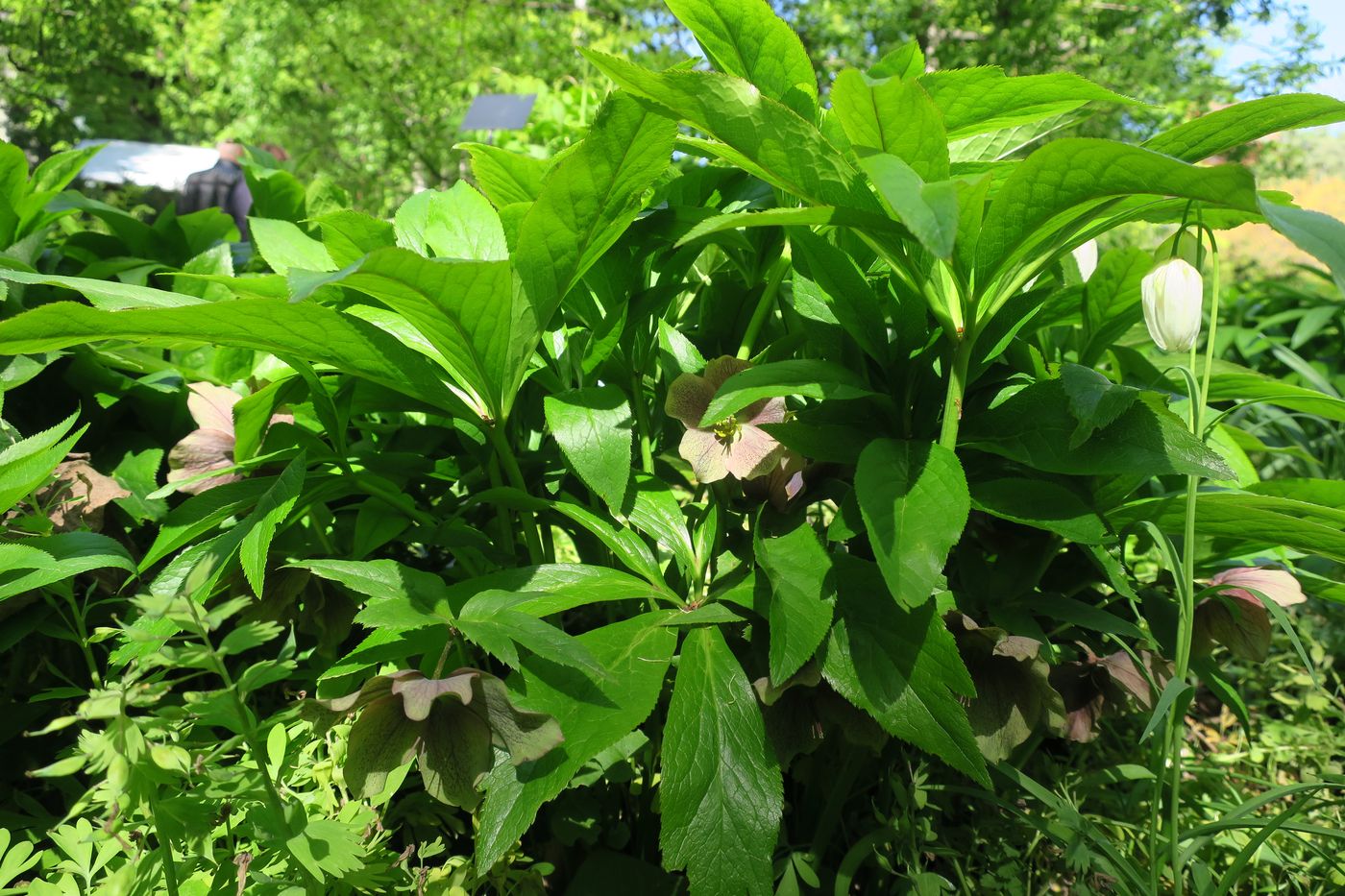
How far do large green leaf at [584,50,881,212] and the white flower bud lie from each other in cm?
30

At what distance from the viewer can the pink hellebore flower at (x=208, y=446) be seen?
104 cm

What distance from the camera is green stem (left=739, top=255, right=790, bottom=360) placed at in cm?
97

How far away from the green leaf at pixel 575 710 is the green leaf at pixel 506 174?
50 cm

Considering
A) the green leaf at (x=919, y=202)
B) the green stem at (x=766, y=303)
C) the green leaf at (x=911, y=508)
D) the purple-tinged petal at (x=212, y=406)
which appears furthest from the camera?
the purple-tinged petal at (x=212, y=406)

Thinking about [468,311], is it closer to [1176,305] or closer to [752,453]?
[752,453]

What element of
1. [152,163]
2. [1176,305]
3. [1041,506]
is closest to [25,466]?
[1041,506]

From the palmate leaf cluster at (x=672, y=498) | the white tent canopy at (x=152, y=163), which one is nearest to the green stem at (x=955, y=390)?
the palmate leaf cluster at (x=672, y=498)

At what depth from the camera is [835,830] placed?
43.9 inches

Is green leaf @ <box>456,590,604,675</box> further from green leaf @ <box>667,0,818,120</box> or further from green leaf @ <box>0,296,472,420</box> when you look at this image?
green leaf @ <box>667,0,818,120</box>

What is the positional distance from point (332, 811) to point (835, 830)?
0.60 meters

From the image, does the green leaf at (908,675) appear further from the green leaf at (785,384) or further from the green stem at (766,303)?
→ the green stem at (766,303)

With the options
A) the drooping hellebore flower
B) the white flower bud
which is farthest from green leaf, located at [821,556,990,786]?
the drooping hellebore flower

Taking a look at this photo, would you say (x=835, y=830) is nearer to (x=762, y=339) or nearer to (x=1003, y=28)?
(x=762, y=339)

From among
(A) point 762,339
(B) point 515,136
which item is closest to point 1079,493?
(A) point 762,339
